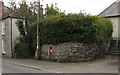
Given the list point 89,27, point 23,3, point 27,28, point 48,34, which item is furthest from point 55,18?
point 23,3

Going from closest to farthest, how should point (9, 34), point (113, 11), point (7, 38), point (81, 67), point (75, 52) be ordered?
point (81, 67)
point (75, 52)
point (113, 11)
point (9, 34)
point (7, 38)

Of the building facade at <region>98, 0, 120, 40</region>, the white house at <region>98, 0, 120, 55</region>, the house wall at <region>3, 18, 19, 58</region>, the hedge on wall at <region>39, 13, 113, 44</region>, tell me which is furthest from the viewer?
the house wall at <region>3, 18, 19, 58</region>

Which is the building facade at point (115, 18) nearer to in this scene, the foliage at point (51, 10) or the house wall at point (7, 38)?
the foliage at point (51, 10)

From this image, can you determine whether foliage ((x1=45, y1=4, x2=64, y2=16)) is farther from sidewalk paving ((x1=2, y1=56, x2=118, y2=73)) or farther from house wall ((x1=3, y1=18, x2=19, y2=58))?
sidewalk paving ((x1=2, y1=56, x2=118, y2=73))

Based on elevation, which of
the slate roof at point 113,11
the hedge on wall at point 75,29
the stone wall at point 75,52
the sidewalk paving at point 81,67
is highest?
the slate roof at point 113,11

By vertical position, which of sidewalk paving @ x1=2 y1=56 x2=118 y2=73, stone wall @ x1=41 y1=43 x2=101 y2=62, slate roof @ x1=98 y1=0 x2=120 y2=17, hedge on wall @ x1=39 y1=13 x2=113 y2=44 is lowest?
sidewalk paving @ x1=2 y1=56 x2=118 y2=73

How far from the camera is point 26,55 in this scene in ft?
74.9

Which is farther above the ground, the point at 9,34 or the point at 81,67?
the point at 9,34

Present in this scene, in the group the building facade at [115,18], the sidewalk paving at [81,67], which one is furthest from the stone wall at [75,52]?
the building facade at [115,18]

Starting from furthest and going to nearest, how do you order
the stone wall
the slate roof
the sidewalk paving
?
the slate roof, the stone wall, the sidewalk paving

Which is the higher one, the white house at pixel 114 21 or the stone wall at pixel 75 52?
the white house at pixel 114 21

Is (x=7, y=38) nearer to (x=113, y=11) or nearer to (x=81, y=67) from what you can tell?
(x=113, y=11)

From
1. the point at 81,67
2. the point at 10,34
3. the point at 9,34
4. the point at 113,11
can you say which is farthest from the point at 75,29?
the point at 9,34

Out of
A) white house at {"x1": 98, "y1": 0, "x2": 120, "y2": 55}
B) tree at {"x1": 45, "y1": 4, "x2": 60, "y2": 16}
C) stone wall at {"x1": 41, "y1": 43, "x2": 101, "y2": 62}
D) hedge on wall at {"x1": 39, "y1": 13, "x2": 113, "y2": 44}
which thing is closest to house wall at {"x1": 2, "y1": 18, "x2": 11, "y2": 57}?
tree at {"x1": 45, "y1": 4, "x2": 60, "y2": 16}
